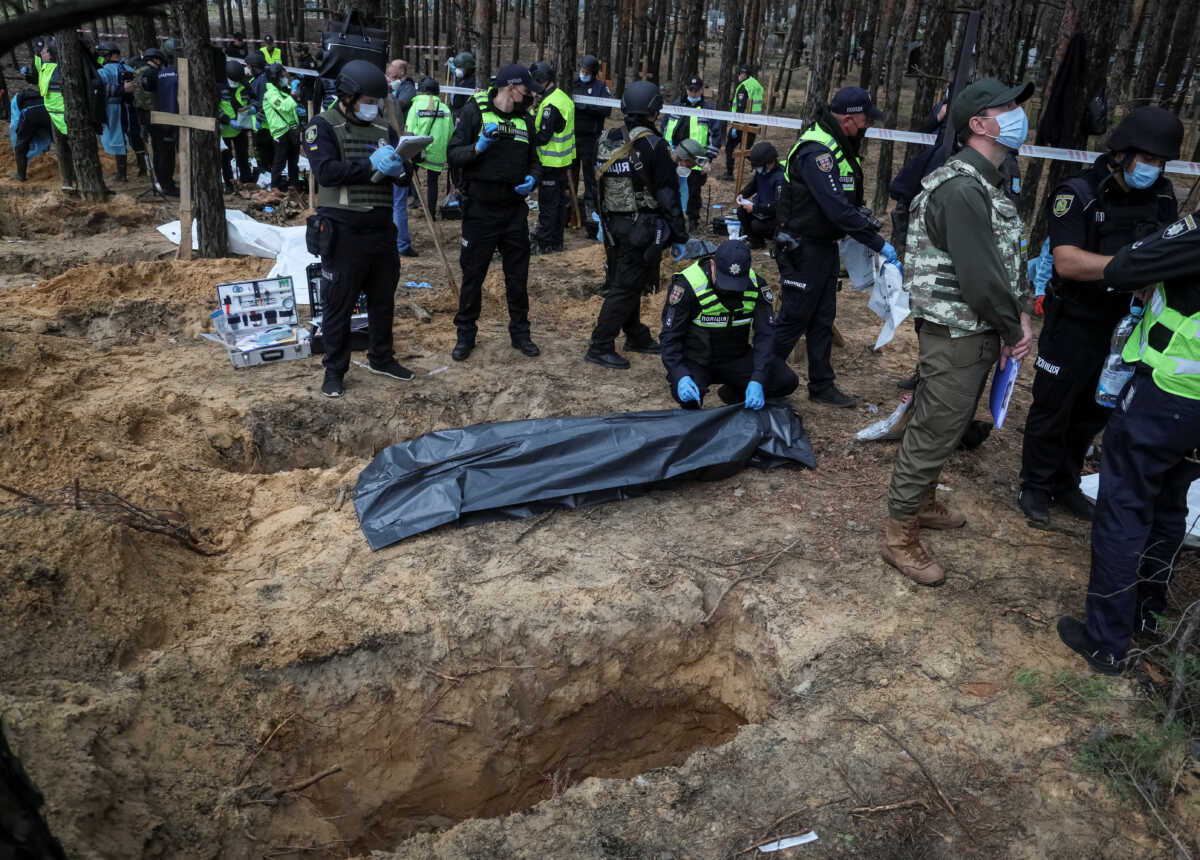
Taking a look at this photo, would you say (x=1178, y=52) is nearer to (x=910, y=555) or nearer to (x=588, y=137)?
(x=588, y=137)

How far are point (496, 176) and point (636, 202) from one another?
103 centimetres

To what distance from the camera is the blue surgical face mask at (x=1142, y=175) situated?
3707mm

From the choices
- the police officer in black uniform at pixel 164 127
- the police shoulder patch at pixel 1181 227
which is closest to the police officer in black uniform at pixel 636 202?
the police shoulder patch at pixel 1181 227

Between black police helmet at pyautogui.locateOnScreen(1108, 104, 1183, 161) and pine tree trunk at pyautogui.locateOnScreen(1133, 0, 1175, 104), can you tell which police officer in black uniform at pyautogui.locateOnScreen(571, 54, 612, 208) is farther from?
pine tree trunk at pyautogui.locateOnScreen(1133, 0, 1175, 104)

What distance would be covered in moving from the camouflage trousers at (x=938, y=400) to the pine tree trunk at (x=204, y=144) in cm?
664

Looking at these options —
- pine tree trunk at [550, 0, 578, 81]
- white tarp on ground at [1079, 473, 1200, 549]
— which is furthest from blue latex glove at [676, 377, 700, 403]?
pine tree trunk at [550, 0, 578, 81]

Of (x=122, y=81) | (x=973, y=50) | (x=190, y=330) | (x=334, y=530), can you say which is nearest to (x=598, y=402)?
(x=334, y=530)

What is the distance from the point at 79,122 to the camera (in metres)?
10.2

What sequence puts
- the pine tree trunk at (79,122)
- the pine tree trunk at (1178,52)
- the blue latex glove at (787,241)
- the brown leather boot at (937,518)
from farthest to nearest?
1. the pine tree trunk at (1178,52)
2. the pine tree trunk at (79,122)
3. the blue latex glove at (787,241)
4. the brown leather boot at (937,518)

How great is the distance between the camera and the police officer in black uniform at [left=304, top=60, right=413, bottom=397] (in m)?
5.19

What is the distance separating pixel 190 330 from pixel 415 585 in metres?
4.01

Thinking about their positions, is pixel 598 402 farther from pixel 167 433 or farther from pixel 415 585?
pixel 167 433

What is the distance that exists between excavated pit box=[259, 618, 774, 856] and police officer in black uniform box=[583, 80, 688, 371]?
2964 millimetres

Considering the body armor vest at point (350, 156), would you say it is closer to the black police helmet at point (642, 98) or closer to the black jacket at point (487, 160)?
the black jacket at point (487, 160)
